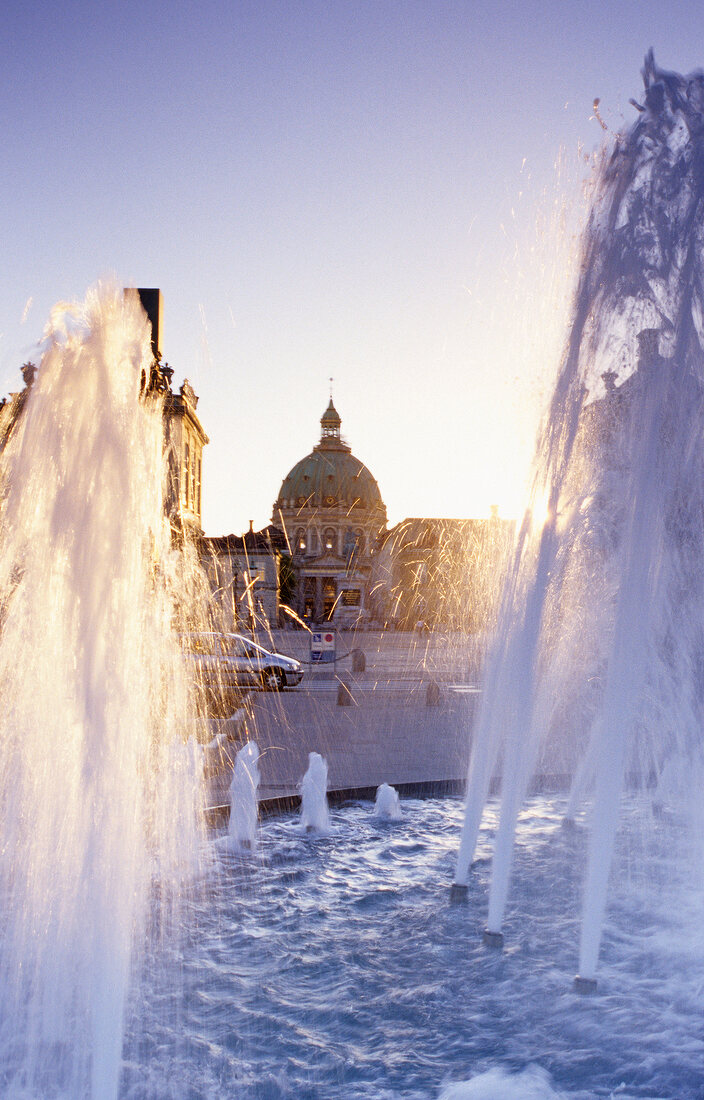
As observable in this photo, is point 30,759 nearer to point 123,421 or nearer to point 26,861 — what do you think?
point 26,861

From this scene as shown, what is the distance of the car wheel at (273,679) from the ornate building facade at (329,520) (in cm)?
9127

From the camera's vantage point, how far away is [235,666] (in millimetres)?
25359

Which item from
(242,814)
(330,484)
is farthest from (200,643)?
(330,484)

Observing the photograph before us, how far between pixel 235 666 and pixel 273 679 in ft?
3.87

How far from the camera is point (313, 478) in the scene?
14525cm

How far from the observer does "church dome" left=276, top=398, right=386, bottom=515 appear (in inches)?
5610

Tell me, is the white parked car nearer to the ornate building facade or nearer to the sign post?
the sign post

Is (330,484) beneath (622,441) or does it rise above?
above

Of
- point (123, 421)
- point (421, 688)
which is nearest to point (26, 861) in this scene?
point (123, 421)

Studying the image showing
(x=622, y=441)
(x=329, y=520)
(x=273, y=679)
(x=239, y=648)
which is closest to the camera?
(x=622, y=441)

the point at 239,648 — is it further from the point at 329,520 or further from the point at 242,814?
the point at 329,520

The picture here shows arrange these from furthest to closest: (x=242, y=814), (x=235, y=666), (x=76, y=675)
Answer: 1. (x=235, y=666)
2. (x=242, y=814)
3. (x=76, y=675)

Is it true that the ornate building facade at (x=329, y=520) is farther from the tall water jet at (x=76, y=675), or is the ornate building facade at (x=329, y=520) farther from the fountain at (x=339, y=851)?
the tall water jet at (x=76, y=675)

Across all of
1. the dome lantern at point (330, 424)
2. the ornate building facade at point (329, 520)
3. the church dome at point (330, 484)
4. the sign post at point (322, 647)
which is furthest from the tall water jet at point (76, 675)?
the dome lantern at point (330, 424)
